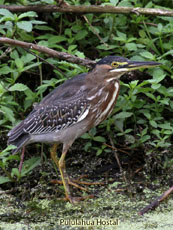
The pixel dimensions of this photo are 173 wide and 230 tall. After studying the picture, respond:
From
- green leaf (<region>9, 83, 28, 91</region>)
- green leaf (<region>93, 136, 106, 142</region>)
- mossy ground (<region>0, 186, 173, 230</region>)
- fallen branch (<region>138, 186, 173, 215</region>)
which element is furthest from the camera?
green leaf (<region>93, 136, 106, 142</region>)

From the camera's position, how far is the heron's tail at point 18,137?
4.76 metres

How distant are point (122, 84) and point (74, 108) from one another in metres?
0.59

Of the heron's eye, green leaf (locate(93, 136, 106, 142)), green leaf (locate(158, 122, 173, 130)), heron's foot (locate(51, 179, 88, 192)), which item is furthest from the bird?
green leaf (locate(158, 122, 173, 130))

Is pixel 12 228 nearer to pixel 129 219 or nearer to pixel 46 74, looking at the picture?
pixel 129 219

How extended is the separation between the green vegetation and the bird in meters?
0.18

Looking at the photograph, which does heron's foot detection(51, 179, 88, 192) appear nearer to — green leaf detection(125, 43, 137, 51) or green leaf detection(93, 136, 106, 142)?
green leaf detection(93, 136, 106, 142)

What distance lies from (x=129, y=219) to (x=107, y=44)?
2.05m

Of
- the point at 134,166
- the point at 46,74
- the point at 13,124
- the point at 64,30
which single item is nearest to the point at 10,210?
the point at 13,124

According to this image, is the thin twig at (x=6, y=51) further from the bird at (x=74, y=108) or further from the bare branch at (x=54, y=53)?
the bird at (x=74, y=108)

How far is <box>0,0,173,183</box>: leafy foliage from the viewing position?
4980mm

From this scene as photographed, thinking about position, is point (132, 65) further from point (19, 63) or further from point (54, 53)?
point (19, 63)

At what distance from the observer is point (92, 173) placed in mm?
5086

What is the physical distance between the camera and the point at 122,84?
4977mm

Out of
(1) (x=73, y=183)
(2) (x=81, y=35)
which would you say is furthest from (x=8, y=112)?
(2) (x=81, y=35)
